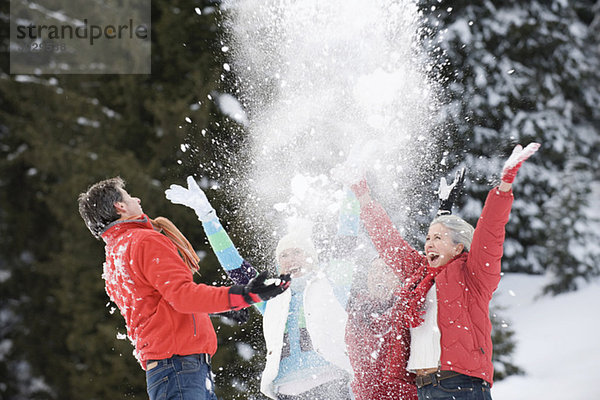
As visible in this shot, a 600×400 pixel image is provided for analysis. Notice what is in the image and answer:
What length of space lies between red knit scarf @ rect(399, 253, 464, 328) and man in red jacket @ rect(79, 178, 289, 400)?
0.73 meters

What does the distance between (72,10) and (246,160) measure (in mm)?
4565

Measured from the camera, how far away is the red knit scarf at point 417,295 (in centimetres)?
280

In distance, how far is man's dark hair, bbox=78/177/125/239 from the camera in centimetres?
262

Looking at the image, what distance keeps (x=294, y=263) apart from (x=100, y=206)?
1134 mm

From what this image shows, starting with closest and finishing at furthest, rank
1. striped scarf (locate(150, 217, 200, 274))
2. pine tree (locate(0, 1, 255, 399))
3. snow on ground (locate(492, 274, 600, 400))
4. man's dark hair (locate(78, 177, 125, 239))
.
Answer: man's dark hair (locate(78, 177, 125, 239)) → striped scarf (locate(150, 217, 200, 274)) → snow on ground (locate(492, 274, 600, 400)) → pine tree (locate(0, 1, 255, 399))

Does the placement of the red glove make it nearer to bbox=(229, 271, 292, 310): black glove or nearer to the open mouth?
the open mouth

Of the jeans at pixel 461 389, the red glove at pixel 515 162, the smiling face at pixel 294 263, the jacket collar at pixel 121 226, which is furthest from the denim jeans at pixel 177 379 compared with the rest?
the red glove at pixel 515 162

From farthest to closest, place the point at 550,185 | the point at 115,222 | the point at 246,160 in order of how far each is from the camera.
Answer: the point at 550,185, the point at 246,160, the point at 115,222

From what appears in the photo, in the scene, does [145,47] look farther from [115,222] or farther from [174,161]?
[115,222]

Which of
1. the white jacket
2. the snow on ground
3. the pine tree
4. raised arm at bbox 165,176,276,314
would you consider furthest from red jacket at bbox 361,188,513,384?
the pine tree

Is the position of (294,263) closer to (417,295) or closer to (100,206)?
(417,295)

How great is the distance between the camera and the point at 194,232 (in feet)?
21.9

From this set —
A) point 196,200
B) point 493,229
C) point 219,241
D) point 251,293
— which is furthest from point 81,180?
point 493,229

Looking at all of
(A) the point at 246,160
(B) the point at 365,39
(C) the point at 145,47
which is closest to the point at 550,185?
(B) the point at 365,39
